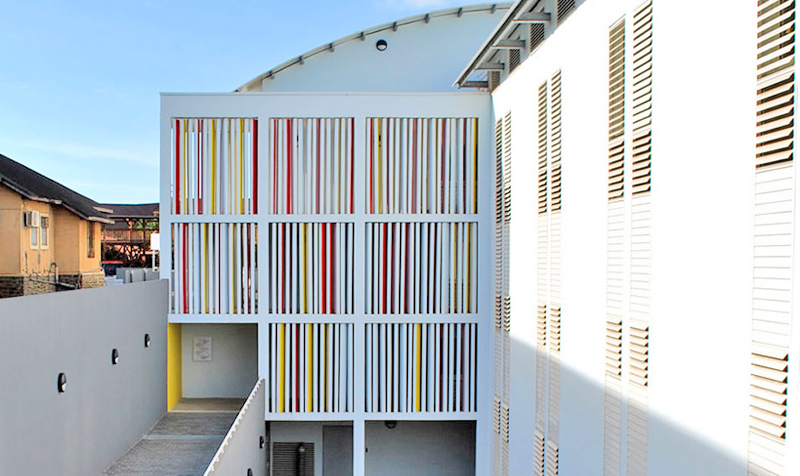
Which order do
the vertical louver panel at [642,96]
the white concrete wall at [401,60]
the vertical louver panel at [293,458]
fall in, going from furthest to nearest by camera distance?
the white concrete wall at [401,60], the vertical louver panel at [293,458], the vertical louver panel at [642,96]

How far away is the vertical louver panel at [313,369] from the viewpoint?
368 inches

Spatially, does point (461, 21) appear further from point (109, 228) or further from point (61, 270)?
point (109, 228)

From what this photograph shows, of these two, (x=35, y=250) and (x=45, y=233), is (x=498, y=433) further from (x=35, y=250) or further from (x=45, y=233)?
(x=45, y=233)

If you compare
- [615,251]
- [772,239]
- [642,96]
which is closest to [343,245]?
[615,251]

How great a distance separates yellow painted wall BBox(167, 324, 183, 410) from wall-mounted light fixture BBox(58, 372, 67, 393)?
3527 millimetres

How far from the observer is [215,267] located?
9289 mm

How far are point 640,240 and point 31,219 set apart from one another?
672 inches

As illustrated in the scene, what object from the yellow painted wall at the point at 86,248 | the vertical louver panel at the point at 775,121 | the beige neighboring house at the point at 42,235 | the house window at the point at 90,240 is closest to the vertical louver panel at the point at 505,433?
the vertical louver panel at the point at 775,121

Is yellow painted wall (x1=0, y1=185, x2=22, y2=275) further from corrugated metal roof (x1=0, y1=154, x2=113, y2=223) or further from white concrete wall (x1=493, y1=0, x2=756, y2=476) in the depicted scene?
white concrete wall (x1=493, y1=0, x2=756, y2=476)

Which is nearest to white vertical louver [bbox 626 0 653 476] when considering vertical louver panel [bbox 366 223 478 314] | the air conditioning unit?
vertical louver panel [bbox 366 223 478 314]

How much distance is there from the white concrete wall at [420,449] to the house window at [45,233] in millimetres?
12688

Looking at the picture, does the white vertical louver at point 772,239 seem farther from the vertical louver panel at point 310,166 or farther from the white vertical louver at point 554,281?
the vertical louver panel at point 310,166

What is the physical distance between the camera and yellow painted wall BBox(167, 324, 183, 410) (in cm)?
975

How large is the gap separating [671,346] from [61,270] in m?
19.4
